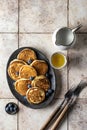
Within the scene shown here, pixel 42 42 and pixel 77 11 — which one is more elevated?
pixel 77 11

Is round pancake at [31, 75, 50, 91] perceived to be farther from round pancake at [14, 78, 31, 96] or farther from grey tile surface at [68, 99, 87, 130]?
grey tile surface at [68, 99, 87, 130]

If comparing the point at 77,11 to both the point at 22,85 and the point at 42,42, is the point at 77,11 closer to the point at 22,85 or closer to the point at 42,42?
the point at 42,42

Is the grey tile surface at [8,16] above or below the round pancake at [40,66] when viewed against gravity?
above

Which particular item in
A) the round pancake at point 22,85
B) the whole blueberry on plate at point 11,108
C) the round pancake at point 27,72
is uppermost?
the round pancake at point 27,72

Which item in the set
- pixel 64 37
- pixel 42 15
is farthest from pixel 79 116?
pixel 42 15

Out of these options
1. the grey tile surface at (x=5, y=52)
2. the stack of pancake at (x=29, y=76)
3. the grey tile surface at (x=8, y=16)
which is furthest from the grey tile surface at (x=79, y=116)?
the grey tile surface at (x=8, y=16)

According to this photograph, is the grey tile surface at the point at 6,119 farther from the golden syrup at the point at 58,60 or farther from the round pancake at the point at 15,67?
the golden syrup at the point at 58,60
